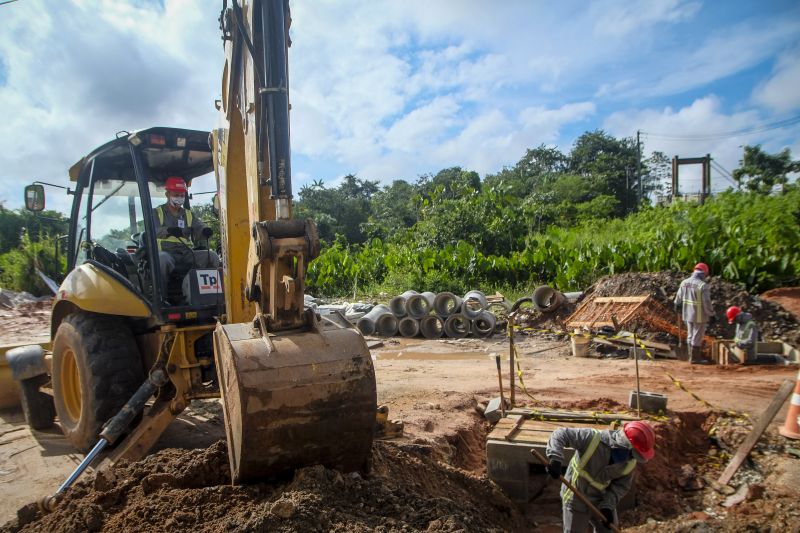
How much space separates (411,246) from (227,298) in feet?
63.7

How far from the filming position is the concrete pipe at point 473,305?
1417 cm

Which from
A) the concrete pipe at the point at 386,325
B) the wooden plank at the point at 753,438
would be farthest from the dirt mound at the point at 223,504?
the concrete pipe at the point at 386,325

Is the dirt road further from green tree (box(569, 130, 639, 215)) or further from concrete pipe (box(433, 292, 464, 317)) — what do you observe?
green tree (box(569, 130, 639, 215))

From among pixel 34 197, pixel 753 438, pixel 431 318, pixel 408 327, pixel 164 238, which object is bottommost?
pixel 753 438

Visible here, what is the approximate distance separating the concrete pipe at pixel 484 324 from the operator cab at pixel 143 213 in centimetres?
908

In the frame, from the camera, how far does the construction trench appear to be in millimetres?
3324

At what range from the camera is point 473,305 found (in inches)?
592

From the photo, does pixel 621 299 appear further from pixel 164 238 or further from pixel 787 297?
pixel 164 238

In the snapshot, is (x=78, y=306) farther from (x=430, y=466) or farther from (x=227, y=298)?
(x=430, y=466)

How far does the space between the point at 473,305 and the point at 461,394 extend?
22.7ft

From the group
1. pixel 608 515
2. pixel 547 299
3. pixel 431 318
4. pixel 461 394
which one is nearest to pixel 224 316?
pixel 608 515

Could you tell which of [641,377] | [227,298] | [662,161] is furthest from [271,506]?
[662,161]

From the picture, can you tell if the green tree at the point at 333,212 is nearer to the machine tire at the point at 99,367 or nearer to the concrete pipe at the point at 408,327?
the concrete pipe at the point at 408,327

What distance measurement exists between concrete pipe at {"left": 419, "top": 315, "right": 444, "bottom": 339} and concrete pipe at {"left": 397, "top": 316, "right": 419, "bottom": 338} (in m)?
0.18
